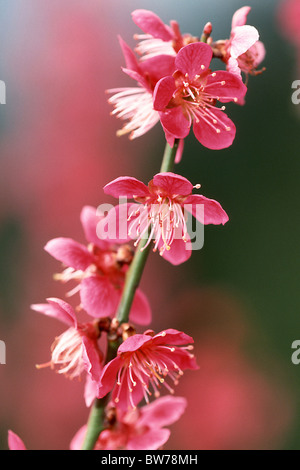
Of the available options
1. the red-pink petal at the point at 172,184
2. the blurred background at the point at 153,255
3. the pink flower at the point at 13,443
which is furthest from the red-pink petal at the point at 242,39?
the blurred background at the point at 153,255

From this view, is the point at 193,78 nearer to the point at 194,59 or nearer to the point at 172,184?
the point at 194,59

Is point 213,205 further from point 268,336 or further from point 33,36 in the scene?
point 33,36

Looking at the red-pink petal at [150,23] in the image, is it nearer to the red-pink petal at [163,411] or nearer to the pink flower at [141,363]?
the pink flower at [141,363]

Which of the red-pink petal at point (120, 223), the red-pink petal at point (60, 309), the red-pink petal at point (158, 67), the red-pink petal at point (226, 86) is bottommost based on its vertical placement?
the red-pink petal at point (60, 309)

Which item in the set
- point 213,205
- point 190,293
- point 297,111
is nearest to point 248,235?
point 190,293

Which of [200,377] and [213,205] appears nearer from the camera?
[213,205]

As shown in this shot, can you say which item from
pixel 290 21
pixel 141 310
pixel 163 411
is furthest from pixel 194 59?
pixel 290 21

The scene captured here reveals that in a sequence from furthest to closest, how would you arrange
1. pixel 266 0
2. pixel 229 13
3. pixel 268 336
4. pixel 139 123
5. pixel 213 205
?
1. pixel 266 0
2. pixel 268 336
3. pixel 229 13
4. pixel 139 123
5. pixel 213 205
